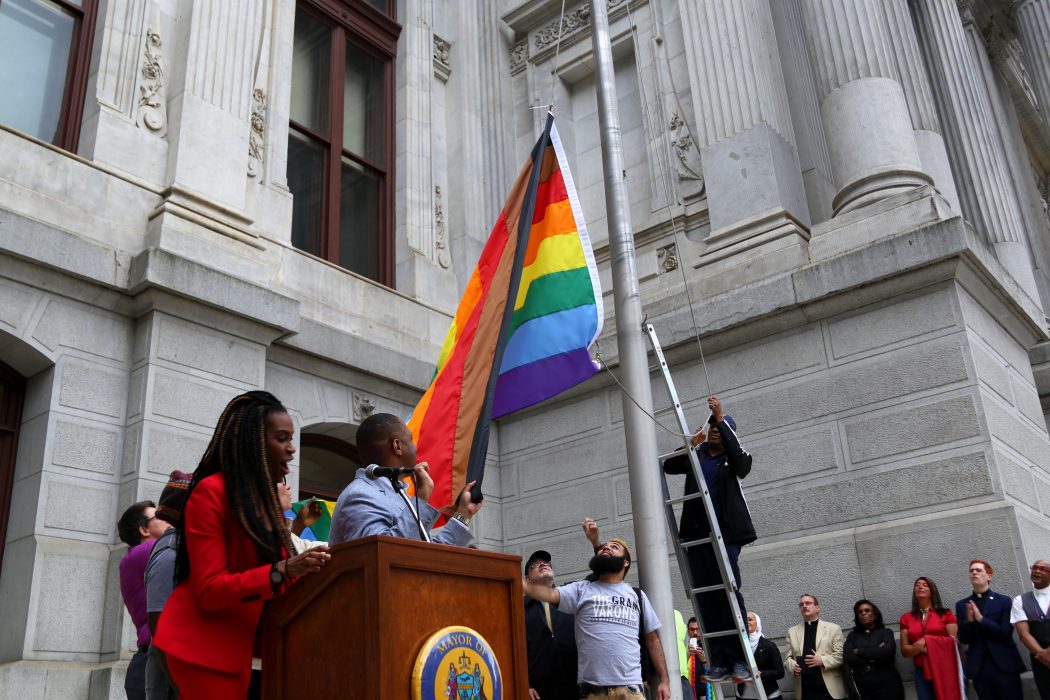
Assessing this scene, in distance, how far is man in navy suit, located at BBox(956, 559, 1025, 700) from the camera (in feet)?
27.6

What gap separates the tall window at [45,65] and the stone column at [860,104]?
28.7 feet

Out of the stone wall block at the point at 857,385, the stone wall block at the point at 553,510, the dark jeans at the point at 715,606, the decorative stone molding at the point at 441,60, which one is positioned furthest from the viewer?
the decorative stone molding at the point at 441,60

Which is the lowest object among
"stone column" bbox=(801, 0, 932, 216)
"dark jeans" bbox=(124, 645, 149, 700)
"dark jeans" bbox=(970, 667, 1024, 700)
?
"dark jeans" bbox=(970, 667, 1024, 700)

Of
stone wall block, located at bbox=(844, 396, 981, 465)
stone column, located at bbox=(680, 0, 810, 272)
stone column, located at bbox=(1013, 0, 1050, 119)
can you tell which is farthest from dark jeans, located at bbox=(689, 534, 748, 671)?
stone column, located at bbox=(1013, 0, 1050, 119)

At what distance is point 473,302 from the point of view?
7430mm

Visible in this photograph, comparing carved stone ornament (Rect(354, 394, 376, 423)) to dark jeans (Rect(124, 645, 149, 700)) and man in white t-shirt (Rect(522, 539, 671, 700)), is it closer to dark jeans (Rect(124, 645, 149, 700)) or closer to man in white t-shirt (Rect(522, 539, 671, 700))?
man in white t-shirt (Rect(522, 539, 671, 700))

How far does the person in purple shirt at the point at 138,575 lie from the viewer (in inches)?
202

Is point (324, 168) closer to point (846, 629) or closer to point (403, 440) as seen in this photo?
point (846, 629)

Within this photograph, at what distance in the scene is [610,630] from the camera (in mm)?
6207

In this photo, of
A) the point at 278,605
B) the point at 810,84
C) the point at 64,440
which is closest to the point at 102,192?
the point at 64,440

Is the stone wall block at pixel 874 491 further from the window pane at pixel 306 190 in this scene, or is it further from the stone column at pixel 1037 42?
the stone column at pixel 1037 42

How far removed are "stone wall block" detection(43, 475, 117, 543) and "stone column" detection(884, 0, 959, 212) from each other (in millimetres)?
11659

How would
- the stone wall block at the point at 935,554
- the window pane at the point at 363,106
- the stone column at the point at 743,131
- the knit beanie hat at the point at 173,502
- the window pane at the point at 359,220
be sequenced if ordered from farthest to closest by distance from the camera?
the window pane at the point at 363,106 → the window pane at the point at 359,220 → the stone column at the point at 743,131 → the stone wall block at the point at 935,554 → the knit beanie hat at the point at 173,502

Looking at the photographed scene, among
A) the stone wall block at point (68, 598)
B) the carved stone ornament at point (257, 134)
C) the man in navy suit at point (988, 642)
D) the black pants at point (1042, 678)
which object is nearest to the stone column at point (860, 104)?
the man in navy suit at point (988, 642)
